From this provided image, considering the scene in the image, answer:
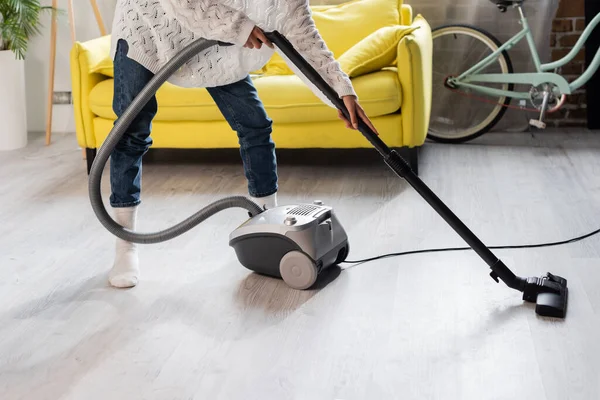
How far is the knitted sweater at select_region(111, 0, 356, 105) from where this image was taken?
1.98 m

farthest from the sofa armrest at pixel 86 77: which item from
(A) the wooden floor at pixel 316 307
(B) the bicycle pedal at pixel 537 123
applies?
(B) the bicycle pedal at pixel 537 123

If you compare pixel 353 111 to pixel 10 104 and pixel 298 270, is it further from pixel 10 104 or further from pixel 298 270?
pixel 10 104

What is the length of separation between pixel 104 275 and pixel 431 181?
152 cm

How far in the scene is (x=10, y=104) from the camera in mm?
4348

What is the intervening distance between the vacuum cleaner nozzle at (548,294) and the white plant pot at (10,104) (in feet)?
10.1

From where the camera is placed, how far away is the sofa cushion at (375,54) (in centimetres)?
345

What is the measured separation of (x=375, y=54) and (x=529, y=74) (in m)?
1.00

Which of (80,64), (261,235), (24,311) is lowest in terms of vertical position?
(24,311)

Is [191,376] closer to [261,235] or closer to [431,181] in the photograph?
[261,235]

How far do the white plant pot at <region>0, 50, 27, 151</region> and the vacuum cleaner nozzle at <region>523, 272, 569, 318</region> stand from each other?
3.08 metres

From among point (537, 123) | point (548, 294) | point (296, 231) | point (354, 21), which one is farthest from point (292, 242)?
point (537, 123)

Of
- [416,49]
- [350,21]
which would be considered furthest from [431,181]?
[350,21]

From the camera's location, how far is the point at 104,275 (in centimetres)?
245

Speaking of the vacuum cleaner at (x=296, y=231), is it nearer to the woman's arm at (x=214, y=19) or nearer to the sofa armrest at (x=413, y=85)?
the woman's arm at (x=214, y=19)
